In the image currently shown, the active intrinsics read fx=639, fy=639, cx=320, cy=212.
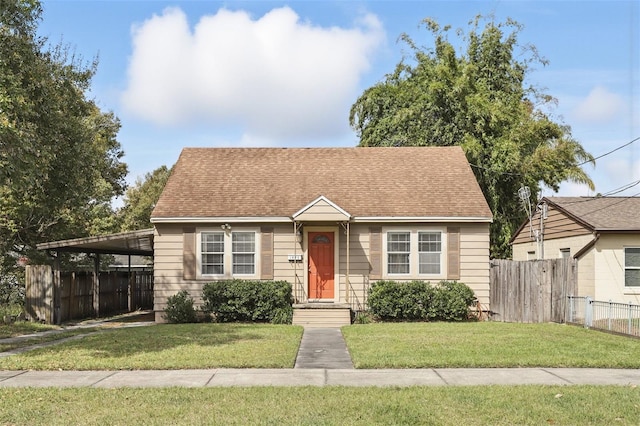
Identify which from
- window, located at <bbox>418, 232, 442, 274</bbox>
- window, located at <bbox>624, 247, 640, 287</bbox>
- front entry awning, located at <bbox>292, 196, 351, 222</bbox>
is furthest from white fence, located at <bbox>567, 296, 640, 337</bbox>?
front entry awning, located at <bbox>292, 196, 351, 222</bbox>

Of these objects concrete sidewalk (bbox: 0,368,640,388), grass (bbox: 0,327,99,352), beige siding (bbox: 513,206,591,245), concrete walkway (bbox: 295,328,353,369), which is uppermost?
beige siding (bbox: 513,206,591,245)

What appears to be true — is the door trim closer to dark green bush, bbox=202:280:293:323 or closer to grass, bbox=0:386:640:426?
dark green bush, bbox=202:280:293:323

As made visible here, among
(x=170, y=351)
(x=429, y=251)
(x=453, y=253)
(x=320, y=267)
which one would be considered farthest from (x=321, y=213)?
(x=170, y=351)

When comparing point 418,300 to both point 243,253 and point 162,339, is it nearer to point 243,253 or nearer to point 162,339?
point 243,253

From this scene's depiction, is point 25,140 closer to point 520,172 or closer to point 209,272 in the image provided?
point 209,272

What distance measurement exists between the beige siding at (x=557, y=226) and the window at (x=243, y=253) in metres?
9.87

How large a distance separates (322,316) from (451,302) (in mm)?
3764

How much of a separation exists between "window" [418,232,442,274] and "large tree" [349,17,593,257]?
9.35 metres

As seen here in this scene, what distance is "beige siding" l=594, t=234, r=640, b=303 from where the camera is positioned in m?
18.3

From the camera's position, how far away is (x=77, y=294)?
20828 mm

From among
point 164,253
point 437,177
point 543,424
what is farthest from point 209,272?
point 543,424

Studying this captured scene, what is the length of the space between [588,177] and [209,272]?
695 inches

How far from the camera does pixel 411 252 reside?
1938 centimetres

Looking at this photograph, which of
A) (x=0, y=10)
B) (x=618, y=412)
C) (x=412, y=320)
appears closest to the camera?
(x=618, y=412)
